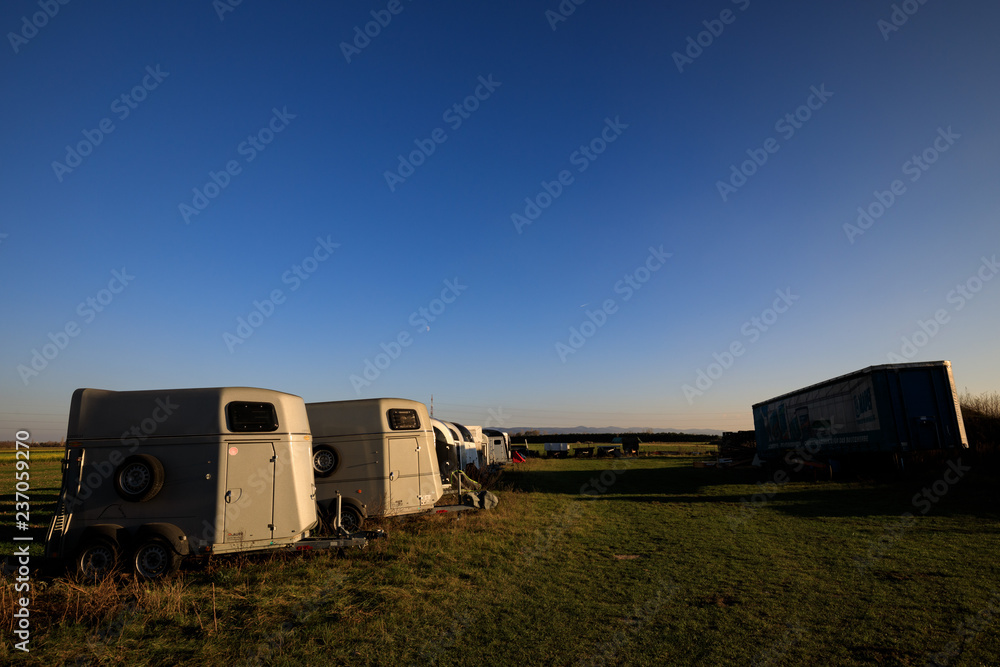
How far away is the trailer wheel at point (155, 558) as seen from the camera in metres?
8.08

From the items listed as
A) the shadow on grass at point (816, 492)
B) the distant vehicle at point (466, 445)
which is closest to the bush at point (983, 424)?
the shadow on grass at point (816, 492)

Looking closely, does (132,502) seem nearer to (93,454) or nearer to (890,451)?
(93,454)

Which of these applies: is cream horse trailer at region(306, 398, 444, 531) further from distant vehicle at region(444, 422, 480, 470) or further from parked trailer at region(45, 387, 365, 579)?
distant vehicle at region(444, 422, 480, 470)

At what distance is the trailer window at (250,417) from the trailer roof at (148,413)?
0.07 m

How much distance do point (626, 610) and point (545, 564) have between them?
2818 mm

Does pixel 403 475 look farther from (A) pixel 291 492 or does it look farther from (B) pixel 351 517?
(A) pixel 291 492

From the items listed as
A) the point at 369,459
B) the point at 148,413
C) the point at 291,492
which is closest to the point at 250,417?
the point at 291,492

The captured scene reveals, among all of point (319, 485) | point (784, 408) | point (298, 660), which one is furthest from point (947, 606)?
point (784, 408)

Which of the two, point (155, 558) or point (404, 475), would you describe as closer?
point (155, 558)

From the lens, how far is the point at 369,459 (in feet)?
39.8

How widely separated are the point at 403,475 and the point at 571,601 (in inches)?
239

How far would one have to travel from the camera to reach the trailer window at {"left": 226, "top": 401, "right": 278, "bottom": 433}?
8727 millimetres

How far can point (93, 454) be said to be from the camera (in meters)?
8.38

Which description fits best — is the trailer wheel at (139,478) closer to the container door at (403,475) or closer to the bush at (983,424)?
the container door at (403,475)
